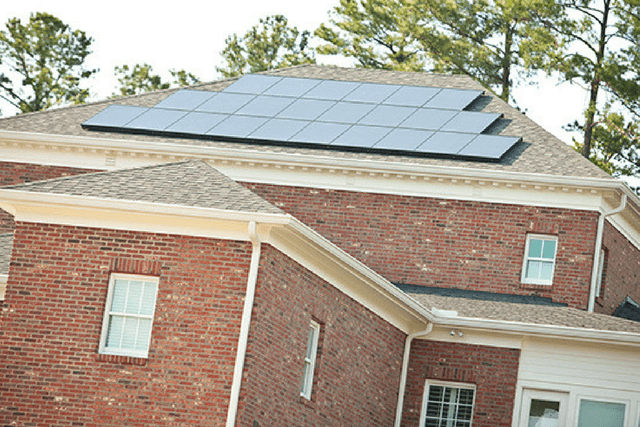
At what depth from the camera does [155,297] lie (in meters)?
18.1

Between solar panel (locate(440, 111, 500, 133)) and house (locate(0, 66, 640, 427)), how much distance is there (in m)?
0.09

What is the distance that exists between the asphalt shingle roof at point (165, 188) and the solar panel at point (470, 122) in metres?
9.34

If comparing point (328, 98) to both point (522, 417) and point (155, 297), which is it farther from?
point (155, 297)

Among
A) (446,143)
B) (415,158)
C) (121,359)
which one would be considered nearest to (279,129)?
(415,158)

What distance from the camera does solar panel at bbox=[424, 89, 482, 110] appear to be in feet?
95.1

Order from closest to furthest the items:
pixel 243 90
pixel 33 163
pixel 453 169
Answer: pixel 453 169 < pixel 33 163 < pixel 243 90

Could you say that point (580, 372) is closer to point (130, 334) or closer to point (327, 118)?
point (327, 118)

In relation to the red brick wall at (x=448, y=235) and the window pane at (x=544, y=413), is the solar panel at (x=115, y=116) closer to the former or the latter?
the red brick wall at (x=448, y=235)

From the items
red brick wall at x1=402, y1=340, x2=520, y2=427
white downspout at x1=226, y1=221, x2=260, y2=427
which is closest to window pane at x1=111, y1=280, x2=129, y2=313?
white downspout at x1=226, y1=221, x2=260, y2=427

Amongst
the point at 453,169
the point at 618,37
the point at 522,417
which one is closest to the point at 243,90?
the point at 453,169

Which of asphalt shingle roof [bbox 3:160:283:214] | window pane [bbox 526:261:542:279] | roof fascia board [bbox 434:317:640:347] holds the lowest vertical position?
roof fascia board [bbox 434:317:640:347]

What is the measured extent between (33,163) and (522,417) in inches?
491

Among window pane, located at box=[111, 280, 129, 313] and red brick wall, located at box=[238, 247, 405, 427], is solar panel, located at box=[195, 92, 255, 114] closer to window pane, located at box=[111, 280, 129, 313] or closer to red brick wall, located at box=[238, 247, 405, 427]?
red brick wall, located at box=[238, 247, 405, 427]

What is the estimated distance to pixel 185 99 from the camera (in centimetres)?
3002
